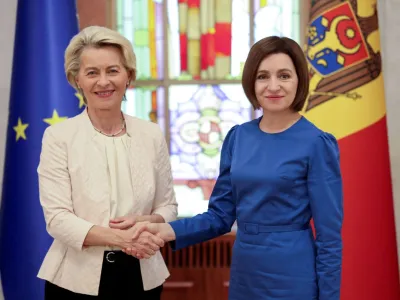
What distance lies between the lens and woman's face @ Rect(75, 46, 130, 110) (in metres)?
1.58

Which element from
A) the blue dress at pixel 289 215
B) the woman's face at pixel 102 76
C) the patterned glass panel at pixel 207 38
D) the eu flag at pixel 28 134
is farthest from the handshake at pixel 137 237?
the patterned glass panel at pixel 207 38

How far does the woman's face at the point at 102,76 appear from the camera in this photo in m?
1.58

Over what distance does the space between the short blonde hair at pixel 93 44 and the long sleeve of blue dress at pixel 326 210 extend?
2.19 feet

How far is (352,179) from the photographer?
9.23ft

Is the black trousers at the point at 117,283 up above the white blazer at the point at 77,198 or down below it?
below

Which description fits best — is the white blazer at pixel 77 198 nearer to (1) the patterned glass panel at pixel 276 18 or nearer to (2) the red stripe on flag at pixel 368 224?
(2) the red stripe on flag at pixel 368 224

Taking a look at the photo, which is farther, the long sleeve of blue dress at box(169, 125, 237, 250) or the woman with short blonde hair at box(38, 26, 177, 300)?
the long sleeve of blue dress at box(169, 125, 237, 250)

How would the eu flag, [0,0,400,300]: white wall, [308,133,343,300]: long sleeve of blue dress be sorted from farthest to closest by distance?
[0,0,400,300]: white wall → the eu flag → [308,133,343,300]: long sleeve of blue dress

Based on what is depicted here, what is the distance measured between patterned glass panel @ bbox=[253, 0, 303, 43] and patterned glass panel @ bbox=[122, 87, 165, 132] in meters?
0.74

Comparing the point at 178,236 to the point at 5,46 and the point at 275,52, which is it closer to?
the point at 275,52

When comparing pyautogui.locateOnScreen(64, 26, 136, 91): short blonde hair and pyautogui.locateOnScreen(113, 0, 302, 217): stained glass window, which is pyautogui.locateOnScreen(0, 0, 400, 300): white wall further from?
pyautogui.locateOnScreen(64, 26, 136, 91): short blonde hair

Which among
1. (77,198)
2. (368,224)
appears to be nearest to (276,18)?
(368,224)

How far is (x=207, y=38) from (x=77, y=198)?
6.22 feet

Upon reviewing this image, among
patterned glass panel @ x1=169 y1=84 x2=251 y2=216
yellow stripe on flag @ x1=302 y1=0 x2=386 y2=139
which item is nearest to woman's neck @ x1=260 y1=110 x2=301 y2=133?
yellow stripe on flag @ x1=302 y1=0 x2=386 y2=139
